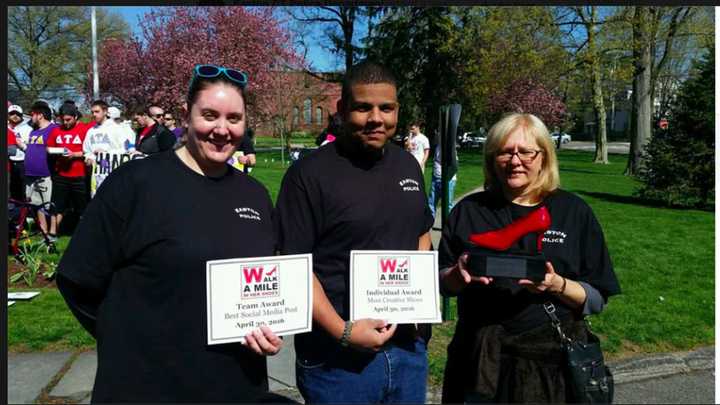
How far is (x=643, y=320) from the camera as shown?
635cm

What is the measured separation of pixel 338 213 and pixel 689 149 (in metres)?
15.7

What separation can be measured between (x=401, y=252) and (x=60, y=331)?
4.32 metres

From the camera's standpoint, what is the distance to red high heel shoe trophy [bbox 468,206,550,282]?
243cm

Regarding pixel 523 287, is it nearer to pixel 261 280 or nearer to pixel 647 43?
pixel 261 280

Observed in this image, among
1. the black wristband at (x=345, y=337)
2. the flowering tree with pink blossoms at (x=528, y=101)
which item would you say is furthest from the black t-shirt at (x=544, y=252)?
the flowering tree with pink blossoms at (x=528, y=101)

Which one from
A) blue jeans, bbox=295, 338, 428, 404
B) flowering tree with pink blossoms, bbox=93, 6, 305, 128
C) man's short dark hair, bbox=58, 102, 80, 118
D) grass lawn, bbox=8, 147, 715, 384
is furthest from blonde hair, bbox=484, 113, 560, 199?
flowering tree with pink blossoms, bbox=93, 6, 305, 128

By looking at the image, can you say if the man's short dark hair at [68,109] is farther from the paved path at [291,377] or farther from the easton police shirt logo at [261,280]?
the easton police shirt logo at [261,280]

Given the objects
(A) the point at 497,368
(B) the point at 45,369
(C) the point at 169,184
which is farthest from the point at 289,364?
(C) the point at 169,184

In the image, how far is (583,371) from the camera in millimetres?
2561

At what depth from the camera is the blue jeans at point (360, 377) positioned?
2537mm

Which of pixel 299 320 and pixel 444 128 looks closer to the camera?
pixel 299 320

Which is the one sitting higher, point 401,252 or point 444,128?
point 444,128

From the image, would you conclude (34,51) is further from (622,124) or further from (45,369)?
(622,124)

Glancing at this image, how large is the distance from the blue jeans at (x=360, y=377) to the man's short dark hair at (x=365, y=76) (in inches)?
40.7
